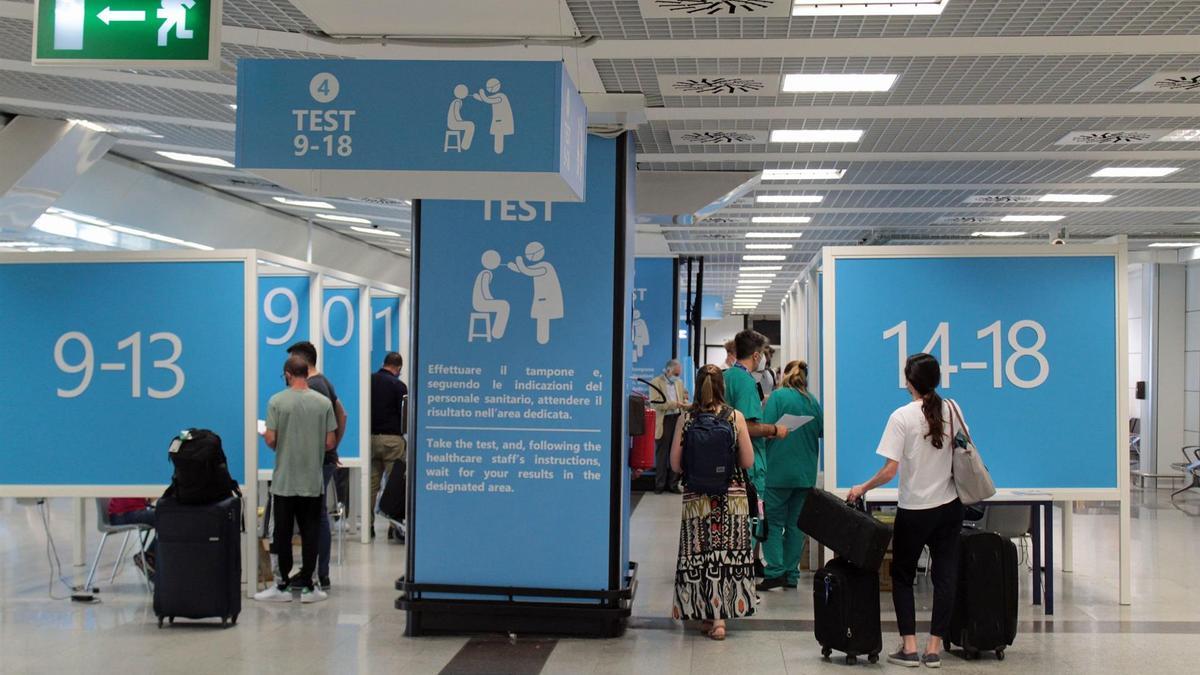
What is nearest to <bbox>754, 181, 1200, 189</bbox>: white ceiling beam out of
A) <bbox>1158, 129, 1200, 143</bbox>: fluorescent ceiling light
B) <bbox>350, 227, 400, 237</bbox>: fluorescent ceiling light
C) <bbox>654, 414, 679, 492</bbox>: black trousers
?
<bbox>1158, 129, 1200, 143</bbox>: fluorescent ceiling light

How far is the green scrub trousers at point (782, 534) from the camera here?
7559mm

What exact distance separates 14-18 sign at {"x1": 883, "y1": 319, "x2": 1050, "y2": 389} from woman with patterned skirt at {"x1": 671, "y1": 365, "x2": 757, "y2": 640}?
1543 millimetres

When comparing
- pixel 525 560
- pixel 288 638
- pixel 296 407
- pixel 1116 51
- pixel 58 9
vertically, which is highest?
pixel 1116 51

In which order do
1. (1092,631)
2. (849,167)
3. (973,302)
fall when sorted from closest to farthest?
(1092,631) → (973,302) → (849,167)

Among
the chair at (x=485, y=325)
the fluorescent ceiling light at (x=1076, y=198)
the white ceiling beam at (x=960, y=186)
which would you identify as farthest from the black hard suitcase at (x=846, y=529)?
the fluorescent ceiling light at (x=1076, y=198)

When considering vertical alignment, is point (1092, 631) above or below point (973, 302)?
below

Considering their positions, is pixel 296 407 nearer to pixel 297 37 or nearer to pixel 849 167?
pixel 297 37

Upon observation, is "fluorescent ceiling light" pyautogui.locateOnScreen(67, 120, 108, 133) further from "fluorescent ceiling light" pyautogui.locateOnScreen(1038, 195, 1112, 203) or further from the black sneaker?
"fluorescent ceiling light" pyautogui.locateOnScreen(1038, 195, 1112, 203)

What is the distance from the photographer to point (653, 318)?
15.0 metres

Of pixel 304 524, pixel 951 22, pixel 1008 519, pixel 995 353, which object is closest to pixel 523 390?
pixel 304 524

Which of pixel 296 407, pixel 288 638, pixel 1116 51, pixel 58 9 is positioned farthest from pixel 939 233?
pixel 58 9

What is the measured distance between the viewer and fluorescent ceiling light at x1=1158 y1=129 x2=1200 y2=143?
318 inches

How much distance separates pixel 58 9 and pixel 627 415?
333cm

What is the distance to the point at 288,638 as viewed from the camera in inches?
241
